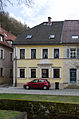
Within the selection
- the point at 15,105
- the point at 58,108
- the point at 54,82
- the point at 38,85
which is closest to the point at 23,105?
the point at 15,105

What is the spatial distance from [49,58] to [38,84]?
442 cm

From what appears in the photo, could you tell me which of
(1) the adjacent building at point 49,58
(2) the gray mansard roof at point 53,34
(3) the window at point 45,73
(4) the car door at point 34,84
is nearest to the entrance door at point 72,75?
(1) the adjacent building at point 49,58

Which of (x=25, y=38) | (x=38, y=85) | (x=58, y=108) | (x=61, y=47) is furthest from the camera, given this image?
(x=25, y=38)

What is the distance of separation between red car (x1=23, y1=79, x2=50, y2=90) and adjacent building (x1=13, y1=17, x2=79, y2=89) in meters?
2.14

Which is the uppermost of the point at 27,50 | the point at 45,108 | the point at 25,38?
the point at 25,38

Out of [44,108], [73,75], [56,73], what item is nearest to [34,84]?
[56,73]

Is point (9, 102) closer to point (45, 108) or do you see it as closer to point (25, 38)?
point (45, 108)

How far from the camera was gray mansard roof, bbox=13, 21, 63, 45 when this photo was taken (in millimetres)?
28109

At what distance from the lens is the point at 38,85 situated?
25844 mm

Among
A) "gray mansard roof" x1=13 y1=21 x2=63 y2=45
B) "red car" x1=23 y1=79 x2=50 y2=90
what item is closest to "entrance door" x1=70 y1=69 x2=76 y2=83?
"red car" x1=23 y1=79 x2=50 y2=90

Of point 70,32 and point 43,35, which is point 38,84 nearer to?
point 43,35

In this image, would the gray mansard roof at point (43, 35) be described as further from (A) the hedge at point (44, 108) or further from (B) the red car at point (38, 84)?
(A) the hedge at point (44, 108)

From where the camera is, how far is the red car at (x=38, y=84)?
25.7 metres

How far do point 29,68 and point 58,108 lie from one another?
15894mm
